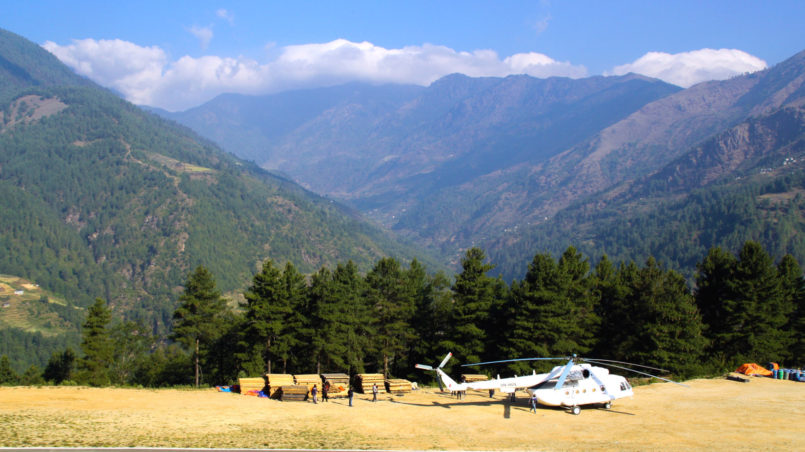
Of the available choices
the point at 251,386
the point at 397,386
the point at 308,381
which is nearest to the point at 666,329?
the point at 397,386

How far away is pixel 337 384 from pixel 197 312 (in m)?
24.6

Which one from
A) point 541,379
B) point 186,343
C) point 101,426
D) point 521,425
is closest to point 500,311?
point 541,379

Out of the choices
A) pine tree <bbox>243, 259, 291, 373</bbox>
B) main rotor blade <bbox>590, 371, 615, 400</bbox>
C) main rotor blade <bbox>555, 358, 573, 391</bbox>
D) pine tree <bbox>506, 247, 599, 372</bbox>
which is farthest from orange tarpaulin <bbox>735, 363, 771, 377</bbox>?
pine tree <bbox>243, 259, 291, 373</bbox>

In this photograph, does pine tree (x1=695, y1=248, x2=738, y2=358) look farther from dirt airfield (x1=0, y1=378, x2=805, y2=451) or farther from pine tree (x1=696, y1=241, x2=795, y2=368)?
dirt airfield (x1=0, y1=378, x2=805, y2=451)

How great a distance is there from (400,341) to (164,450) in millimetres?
42742

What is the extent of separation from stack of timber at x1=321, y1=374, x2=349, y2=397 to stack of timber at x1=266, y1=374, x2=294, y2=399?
284 centimetres

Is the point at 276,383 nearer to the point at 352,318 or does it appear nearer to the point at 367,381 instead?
the point at 367,381

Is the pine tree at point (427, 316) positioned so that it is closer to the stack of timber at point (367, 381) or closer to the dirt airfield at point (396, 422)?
the stack of timber at point (367, 381)

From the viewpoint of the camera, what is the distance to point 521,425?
35188 millimetres

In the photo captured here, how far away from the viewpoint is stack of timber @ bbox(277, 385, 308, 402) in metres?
42.8

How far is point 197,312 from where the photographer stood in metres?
62.4

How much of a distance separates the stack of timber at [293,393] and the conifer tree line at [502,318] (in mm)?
13872

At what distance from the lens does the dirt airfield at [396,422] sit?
30.0 metres

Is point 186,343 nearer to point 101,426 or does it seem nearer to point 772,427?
point 101,426
